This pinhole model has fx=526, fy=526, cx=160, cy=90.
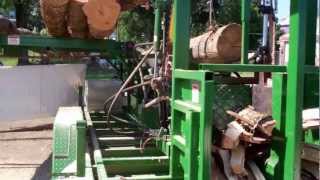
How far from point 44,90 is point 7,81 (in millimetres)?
596

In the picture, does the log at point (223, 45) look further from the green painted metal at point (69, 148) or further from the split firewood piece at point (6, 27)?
the split firewood piece at point (6, 27)

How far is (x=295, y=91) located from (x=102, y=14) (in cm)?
349

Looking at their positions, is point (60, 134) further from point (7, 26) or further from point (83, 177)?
point (7, 26)

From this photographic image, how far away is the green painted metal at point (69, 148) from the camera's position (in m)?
3.98

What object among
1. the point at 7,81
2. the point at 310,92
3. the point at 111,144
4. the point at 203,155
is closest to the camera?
the point at 203,155

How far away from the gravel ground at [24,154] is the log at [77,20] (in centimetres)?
196

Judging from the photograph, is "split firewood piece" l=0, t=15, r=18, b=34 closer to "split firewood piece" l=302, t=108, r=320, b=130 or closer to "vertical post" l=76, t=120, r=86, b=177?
"vertical post" l=76, t=120, r=86, b=177

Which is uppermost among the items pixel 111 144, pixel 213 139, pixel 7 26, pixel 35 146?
pixel 7 26

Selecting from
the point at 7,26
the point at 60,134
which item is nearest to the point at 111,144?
the point at 60,134

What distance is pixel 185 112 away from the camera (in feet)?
12.3

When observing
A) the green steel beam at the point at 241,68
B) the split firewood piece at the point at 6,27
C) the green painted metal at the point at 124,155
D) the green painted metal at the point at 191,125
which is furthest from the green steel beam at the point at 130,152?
the split firewood piece at the point at 6,27

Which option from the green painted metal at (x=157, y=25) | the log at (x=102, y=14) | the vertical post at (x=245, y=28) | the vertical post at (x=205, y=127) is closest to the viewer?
the vertical post at (x=205, y=127)

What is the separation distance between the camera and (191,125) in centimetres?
352

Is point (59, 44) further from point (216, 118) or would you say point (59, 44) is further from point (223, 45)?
point (216, 118)
